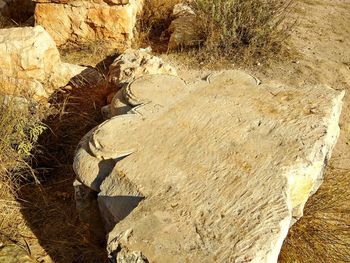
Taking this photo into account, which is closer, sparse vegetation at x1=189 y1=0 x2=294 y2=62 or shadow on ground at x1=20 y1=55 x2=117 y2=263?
shadow on ground at x1=20 y1=55 x2=117 y2=263

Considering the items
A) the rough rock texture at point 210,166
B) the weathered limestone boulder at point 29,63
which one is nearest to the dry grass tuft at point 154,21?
the weathered limestone boulder at point 29,63

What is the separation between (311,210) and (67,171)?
189 centimetres

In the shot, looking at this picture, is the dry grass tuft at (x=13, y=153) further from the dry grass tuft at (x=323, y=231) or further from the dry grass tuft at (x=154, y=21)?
the dry grass tuft at (x=154, y=21)

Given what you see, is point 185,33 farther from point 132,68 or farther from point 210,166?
point 210,166

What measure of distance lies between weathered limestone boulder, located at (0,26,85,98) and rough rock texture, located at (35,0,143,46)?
39.5 inches

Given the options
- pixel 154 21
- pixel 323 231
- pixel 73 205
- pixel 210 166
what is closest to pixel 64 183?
pixel 73 205

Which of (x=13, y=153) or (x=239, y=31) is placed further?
(x=239, y=31)

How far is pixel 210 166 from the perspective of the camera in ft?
8.03

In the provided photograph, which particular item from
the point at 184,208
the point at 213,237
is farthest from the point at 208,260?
the point at 184,208

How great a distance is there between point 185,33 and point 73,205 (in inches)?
109

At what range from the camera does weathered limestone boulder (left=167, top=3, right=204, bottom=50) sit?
5.07m

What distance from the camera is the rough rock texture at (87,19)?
194 inches

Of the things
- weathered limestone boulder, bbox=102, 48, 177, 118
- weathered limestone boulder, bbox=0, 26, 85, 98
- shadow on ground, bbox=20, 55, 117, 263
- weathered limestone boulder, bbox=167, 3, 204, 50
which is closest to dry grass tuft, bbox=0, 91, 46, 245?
shadow on ground, bbox=20, 55, 117, 263

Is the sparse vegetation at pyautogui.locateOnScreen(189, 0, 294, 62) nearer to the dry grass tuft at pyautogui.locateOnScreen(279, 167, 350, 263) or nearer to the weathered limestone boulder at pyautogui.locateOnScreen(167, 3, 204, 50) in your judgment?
the weathered limestone boulder at pyautogui.locateOnScreen(167, 3, 204, 50)
